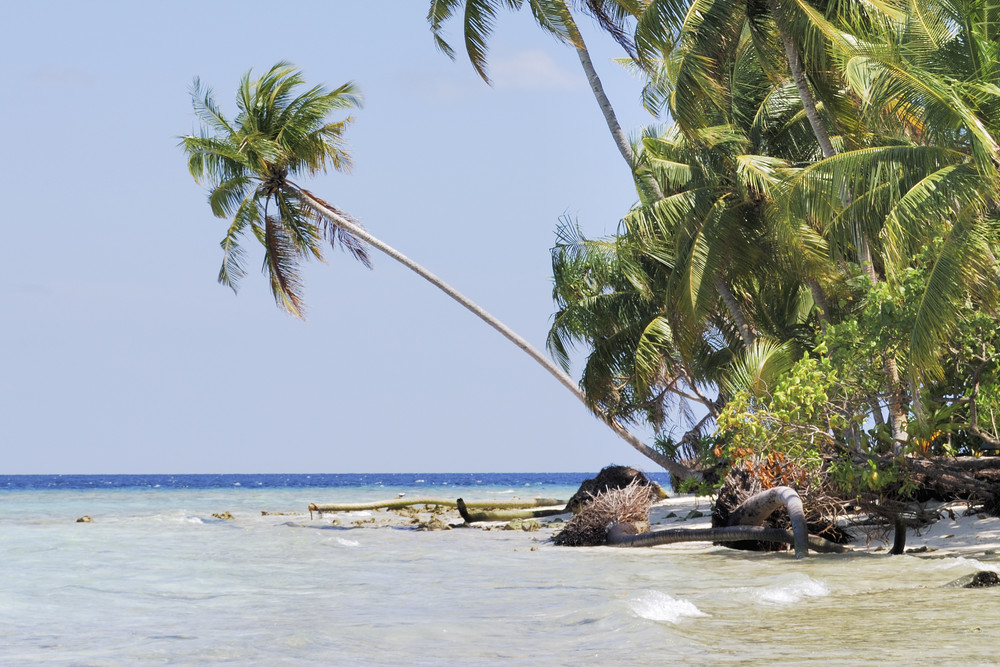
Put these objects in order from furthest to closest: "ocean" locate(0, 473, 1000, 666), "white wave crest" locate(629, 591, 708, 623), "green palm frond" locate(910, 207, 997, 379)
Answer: "green palm frond" locate(910, 207, 997, 379), "white wave crest" locate(629, 591, 708, 623), "ocean" locate(0, 473, 1000, 666)

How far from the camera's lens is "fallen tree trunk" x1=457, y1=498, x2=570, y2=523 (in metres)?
20.0

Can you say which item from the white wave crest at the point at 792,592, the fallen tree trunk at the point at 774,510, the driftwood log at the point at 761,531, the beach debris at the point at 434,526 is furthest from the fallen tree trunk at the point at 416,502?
the white wave crest at the point at 792,592

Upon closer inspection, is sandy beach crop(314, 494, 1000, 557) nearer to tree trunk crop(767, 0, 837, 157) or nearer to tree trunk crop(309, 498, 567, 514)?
tree trunk crop(309, 498, 567, 514)

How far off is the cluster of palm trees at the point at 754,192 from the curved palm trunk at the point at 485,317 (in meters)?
0.05

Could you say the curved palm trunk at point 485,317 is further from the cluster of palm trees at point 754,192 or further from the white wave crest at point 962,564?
the white wave crest at point 962,564

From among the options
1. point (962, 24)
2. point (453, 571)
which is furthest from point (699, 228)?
point (453, 571)

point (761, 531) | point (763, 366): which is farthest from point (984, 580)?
point (763, 366)

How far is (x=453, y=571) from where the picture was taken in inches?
427

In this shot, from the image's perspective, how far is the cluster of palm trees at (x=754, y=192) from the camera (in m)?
10.1

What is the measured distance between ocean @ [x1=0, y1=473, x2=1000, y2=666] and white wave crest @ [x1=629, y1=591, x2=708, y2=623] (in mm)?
21

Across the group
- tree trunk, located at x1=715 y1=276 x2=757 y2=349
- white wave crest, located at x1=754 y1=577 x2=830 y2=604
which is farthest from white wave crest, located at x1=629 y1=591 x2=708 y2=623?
tree trunk, located at x1=715 y1=276 x2=757 y2=349

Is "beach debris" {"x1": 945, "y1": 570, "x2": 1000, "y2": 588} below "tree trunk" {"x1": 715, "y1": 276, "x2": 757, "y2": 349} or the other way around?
below

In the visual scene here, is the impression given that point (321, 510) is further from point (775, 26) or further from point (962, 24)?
point (962, 24)

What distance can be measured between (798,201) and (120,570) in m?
9.44
